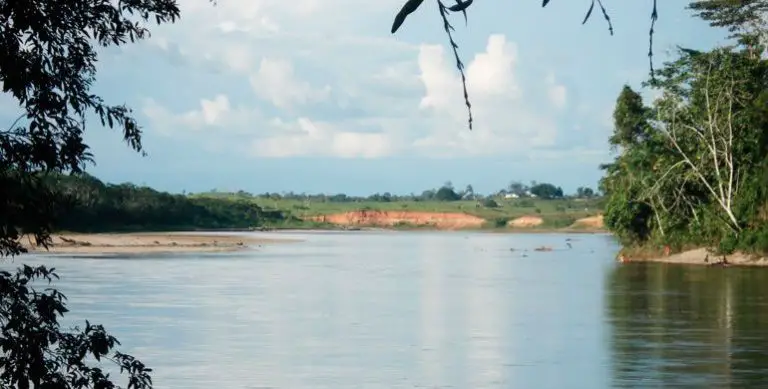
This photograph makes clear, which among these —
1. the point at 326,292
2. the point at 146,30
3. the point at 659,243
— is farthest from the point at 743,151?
the point at 146,30

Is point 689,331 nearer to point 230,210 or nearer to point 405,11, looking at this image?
point 405,11

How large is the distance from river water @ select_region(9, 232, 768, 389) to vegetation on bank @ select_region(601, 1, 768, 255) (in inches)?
175

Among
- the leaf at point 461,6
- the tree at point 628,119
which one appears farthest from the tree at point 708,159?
the leaf at point 461,6

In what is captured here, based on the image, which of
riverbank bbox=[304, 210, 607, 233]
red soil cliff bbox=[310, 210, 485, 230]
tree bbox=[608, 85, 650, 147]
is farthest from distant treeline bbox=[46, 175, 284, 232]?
tree bbox=[608, 85, 650, 147]

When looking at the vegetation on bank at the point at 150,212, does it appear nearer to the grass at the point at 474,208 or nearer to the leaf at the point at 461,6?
the grass at the point at 474,208

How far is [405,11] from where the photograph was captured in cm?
382

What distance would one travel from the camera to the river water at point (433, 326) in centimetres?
1938

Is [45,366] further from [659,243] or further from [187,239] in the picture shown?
[187,239]

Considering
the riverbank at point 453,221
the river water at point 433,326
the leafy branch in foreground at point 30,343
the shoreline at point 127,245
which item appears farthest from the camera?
the riverbank at point 453,221

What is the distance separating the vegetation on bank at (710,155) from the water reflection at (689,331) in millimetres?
9255

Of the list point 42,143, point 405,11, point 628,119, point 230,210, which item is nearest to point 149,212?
point 230,210

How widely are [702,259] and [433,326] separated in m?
33.1

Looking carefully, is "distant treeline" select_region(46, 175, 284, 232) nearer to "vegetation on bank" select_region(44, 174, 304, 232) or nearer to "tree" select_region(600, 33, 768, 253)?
"vegetation on bank" select_region(44, 174, 304, 232)

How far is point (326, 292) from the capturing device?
3925cm
